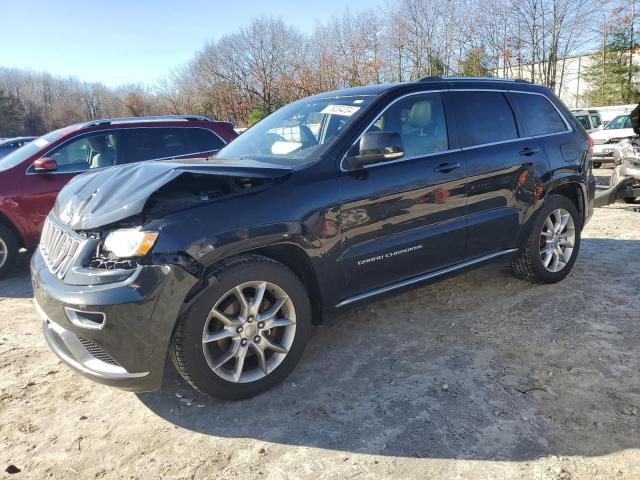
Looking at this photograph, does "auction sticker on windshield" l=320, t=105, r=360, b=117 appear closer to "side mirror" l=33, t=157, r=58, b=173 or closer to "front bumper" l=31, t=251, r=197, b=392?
"front bumper" l=31, t=251, r=197, b=392

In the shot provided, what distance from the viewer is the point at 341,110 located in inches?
139

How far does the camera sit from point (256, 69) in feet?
139

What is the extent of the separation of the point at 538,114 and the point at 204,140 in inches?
173

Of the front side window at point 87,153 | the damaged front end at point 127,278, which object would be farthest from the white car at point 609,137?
the damaged front end at point 127,278

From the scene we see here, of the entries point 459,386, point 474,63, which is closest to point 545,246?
point 459,386

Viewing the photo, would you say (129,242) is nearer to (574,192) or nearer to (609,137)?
(574,192)

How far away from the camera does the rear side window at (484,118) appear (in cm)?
389

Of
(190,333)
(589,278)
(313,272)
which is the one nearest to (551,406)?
(313,272)

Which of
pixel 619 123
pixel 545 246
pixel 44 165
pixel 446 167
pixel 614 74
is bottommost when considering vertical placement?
pixel 545 246

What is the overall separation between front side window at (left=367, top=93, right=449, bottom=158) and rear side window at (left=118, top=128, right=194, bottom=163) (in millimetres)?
3889

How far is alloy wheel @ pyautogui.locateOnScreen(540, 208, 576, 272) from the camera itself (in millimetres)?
4508

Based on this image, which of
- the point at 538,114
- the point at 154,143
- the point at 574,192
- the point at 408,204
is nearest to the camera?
the point at 408,204

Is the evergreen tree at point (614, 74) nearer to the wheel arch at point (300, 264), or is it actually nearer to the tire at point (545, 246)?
the tire at point (545, 246)

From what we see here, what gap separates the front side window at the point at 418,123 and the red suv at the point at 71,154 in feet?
11.8
